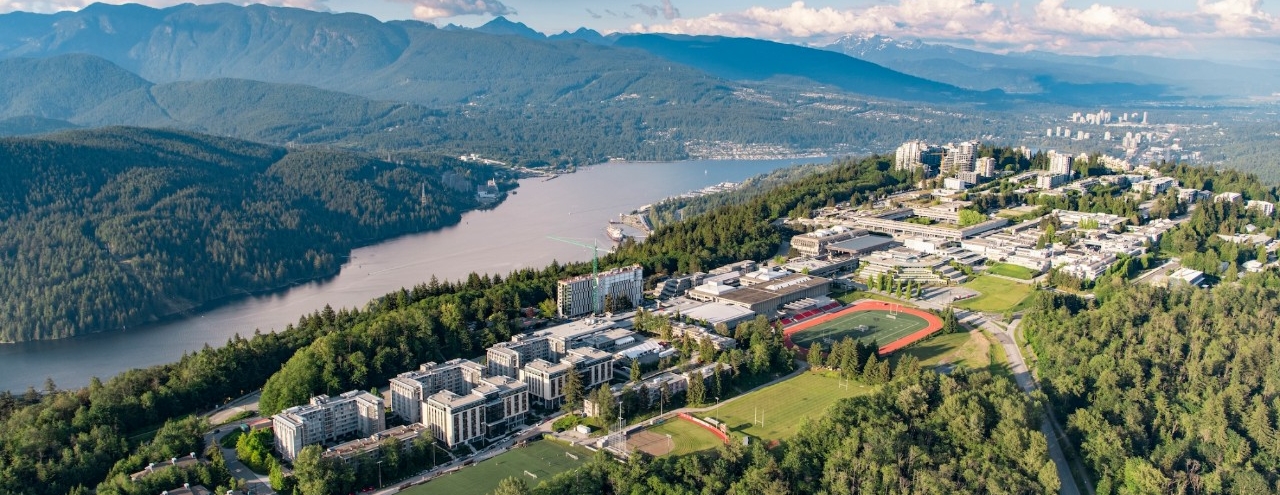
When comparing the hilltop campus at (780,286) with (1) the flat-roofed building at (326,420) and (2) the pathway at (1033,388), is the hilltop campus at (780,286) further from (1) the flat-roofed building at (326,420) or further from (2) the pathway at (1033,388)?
(2) the pathway at (1033,388)

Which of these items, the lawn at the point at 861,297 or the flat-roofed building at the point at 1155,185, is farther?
the flat-roofed building at the point at 1155,185

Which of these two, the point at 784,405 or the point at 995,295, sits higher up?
the point at 995,295

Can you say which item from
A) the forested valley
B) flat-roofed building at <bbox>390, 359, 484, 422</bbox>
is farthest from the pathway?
flat-roofed building at <bbox>390, 359, 484, 422</bbox>

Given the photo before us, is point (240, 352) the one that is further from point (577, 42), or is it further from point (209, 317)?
point (577, 42)

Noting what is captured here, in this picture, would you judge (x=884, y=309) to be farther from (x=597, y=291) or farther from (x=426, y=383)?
(x=426, y=383)

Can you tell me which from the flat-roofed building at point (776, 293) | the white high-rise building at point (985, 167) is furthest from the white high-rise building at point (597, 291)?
the white high-rise building at point (985, 167)

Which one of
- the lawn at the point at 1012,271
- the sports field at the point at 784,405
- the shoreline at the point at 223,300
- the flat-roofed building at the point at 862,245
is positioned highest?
the flat-roofed building at the point at 862,245

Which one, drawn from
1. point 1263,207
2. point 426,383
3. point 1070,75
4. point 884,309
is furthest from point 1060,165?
point 1070,75
